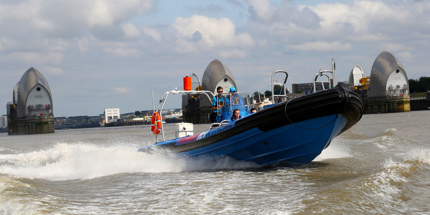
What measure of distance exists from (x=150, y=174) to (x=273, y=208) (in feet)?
14.6

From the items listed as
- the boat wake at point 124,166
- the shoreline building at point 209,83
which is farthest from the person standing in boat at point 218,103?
the shoreline building at point 209,83

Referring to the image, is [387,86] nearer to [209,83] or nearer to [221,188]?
[209,83]

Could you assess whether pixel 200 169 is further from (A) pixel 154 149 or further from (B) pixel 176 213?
(B) pixel 176 213

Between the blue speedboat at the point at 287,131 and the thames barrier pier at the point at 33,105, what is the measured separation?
78.2 metres

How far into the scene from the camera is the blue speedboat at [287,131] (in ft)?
25.7

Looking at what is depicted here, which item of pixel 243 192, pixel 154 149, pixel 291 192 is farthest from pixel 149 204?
pixel 154 149

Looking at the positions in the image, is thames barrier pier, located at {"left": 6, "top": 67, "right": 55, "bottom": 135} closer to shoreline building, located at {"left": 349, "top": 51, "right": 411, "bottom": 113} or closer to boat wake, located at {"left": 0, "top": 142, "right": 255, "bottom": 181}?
shoreline building, located at {"left": 349, "top": 51, "right": 411, "bottom": 113}

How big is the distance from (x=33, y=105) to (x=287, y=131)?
3227 inches

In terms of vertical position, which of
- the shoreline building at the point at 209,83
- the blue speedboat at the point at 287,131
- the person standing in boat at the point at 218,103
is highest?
the shoreline building at the point at 209,83

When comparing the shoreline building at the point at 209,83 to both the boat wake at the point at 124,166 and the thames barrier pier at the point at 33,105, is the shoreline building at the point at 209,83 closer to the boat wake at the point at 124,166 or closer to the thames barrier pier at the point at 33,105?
the thames barrier pier at the point at 33,105

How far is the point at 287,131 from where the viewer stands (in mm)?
8273

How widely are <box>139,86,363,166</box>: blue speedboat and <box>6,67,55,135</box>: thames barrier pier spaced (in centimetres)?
7820

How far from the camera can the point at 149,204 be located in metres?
6.15

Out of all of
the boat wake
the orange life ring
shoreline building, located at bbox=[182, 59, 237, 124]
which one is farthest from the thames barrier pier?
the orange life ring
